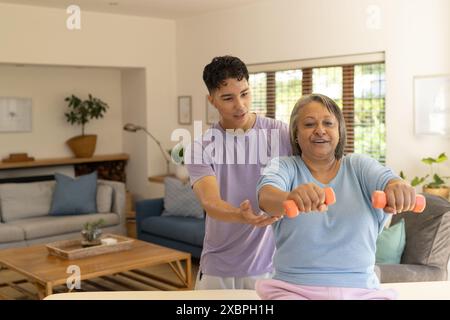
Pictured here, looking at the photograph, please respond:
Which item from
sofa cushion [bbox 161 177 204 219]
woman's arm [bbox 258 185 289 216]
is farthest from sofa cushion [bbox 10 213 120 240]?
woman's arm [bbox 258 185 289 216]

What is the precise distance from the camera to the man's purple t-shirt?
1698 mm

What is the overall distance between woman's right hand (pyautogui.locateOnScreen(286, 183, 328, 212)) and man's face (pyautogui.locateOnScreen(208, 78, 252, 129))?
724 millimetres

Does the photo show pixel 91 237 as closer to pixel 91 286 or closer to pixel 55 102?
pixel 91 286

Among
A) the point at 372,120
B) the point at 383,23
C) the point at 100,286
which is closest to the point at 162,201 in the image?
the point at 100,286

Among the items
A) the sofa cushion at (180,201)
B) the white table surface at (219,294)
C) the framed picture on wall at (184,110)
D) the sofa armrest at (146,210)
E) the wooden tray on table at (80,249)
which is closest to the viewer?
the white table surface at (219,294)

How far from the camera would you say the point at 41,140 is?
6.48 m

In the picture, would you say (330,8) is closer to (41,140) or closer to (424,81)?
(424,81)

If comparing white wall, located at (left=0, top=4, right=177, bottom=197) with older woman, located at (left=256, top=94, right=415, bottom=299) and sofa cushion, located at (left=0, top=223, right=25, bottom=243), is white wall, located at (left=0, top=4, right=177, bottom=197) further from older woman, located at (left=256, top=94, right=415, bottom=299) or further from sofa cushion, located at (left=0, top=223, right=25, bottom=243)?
older woman, located at (left=256, top=94, right=415, bottom=299)

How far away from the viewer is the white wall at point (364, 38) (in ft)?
14.5

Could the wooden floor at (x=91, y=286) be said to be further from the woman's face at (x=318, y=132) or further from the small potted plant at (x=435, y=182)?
the woman's face at (x=318, y=132)

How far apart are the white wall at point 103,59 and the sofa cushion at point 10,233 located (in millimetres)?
1279

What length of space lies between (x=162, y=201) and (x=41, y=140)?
5.54ft
